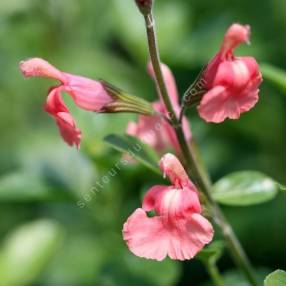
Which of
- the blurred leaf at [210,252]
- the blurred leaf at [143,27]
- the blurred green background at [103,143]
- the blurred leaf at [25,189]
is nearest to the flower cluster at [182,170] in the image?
the blurred leaf at [210,252]

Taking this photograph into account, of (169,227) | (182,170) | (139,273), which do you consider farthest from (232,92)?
(139,273)

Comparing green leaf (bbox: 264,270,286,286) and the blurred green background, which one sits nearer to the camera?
green leaf (bbox: 264,270,286,286)

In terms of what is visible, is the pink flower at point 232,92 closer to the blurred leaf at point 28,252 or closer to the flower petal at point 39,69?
the flower petal at point 39,69

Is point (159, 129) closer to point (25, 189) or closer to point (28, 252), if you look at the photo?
point (25, 189)

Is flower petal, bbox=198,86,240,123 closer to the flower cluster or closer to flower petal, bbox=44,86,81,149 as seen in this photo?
the flower cluster

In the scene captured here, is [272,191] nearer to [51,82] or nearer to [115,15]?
[115,15]

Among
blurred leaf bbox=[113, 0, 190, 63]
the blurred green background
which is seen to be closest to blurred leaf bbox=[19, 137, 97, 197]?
the blurred green background
